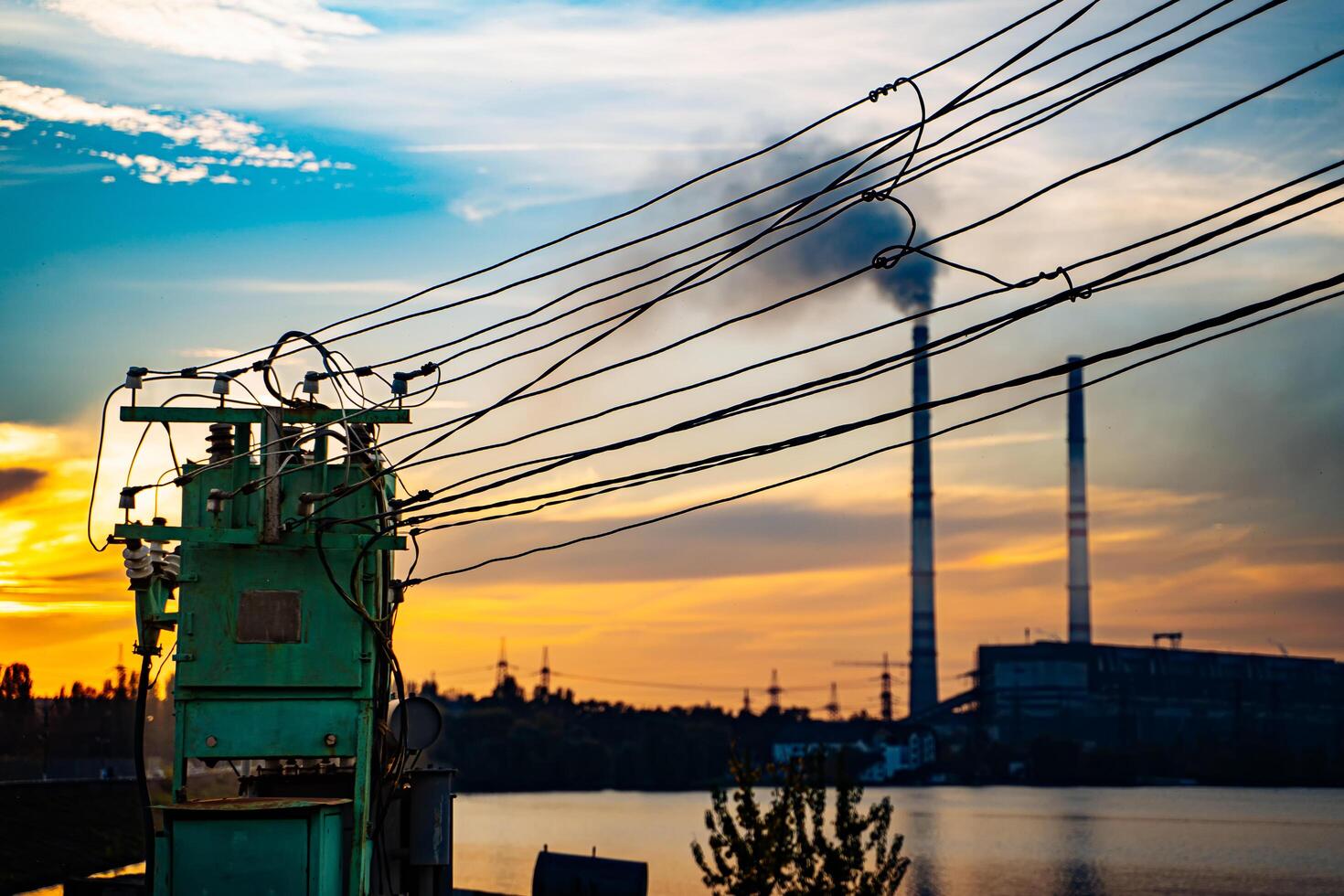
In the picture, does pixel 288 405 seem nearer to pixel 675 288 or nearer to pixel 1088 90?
pixel 675 288

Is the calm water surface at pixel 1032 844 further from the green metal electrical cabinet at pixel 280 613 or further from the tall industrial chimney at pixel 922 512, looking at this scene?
the green metal electrical cabinet at pixel 280 613

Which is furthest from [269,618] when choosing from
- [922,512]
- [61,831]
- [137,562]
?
[922,512]

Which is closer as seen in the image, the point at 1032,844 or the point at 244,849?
the point at 244,849

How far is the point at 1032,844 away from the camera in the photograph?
123 meters

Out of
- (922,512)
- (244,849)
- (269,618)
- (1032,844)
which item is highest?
(922,512)

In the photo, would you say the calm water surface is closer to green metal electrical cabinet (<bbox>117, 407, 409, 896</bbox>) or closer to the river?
the river

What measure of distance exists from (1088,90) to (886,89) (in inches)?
66.1

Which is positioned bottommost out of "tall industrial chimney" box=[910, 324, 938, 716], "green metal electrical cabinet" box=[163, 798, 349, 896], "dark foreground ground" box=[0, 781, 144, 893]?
"dark foreground ground" box=[0, 781, 144, 893]

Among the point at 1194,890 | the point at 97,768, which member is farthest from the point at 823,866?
the point at 97,768

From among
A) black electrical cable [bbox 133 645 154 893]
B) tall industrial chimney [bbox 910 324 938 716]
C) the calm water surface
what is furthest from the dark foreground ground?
tall industrial chimney [bbox 910 324 938 716]

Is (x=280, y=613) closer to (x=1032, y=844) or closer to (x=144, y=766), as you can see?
(x=144, y=766)

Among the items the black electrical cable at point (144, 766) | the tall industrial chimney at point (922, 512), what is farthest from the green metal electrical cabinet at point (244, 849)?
the tall industrial chimney at point (922, 512)

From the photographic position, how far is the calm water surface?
89438 millimetres

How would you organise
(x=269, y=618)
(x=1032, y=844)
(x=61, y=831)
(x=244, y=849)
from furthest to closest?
Answer: (x=1032, y=844) < (x=61, y=831) < (x=269, y=618) < (x=244, y=849)
